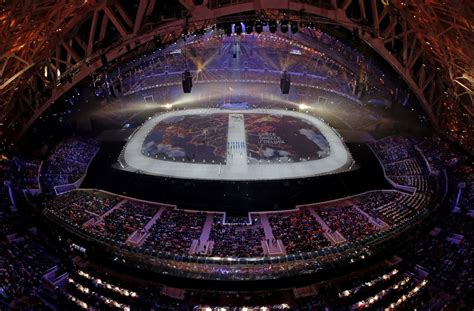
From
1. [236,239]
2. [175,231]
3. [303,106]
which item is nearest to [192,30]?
[175,231]

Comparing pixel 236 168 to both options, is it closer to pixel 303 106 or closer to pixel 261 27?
pixel 261 27

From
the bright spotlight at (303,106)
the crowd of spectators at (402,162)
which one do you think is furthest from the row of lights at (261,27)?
the bright spotlight at (303,106)

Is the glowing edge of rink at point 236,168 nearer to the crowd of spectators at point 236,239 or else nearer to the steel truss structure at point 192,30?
the crowd of spectators at point 236,239

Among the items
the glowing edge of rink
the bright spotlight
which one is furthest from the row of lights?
the bright spotlight

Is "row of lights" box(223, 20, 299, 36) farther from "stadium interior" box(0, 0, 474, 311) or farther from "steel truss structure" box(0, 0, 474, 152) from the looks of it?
"steel truss structure" box(0, 0, 474, 152)

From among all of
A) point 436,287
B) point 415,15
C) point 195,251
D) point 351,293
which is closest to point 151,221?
point 195,251

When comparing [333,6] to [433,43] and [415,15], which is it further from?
[433,43]
